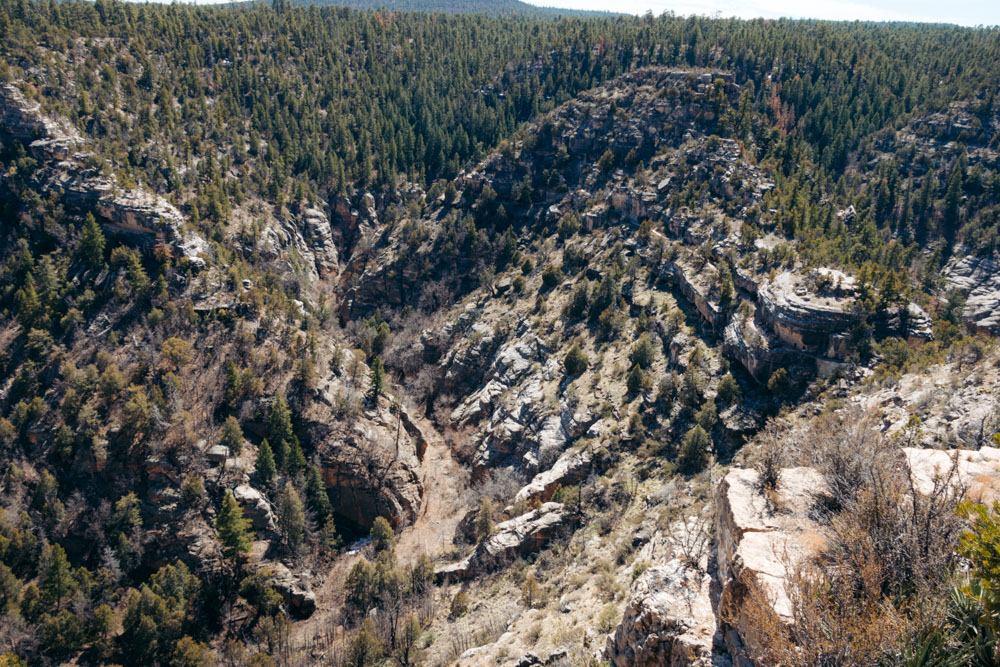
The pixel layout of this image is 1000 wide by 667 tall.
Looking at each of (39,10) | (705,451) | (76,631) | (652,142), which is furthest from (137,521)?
(39,10)

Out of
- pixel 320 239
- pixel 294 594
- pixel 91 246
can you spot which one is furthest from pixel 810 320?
pixel 320 239

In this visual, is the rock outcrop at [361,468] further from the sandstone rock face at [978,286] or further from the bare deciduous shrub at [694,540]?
the sandstone rock face at [978,286]

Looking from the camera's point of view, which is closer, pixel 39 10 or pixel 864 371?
pixel 864 371

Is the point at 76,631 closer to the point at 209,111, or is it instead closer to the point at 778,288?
the point at 778,288

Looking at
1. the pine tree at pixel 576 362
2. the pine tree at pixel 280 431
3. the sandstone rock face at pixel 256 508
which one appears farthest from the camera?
the pine tree at pixel 576 362

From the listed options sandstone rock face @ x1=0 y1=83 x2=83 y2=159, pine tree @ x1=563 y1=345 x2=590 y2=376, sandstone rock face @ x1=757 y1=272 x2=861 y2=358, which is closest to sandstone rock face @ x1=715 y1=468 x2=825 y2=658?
sandstone rock face @ x1=757 y1=272 x2=861 y2=358

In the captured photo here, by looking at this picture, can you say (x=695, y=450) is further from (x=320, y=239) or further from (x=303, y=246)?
(x=320, y=239)

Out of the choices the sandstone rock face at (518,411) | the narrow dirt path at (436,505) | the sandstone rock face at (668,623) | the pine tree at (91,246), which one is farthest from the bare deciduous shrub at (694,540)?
the pine tree at (91,246)
